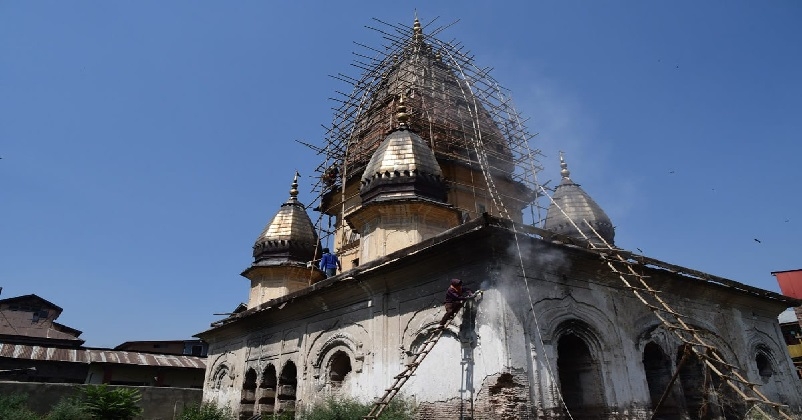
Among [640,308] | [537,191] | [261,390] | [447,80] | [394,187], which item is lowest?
[261,390]

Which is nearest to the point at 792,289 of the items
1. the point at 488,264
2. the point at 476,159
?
the point at 476,159

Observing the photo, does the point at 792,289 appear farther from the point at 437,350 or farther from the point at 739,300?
the point at 437,350

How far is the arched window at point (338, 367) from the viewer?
39.4 ft

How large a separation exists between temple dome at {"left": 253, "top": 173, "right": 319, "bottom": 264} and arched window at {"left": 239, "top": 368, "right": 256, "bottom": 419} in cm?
440

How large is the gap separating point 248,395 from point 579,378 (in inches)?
376

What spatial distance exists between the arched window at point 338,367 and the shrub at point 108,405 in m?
6.40

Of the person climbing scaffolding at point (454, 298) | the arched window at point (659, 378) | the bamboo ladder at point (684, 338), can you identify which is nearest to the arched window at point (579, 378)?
the bamboo ladder at point (684, 338)

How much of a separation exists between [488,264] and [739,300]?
865 cm

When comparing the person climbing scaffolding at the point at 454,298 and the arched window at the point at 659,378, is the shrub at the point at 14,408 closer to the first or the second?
the person climbing scaffolding at the point at 454,298

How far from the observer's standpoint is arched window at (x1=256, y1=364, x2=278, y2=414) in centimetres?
1419

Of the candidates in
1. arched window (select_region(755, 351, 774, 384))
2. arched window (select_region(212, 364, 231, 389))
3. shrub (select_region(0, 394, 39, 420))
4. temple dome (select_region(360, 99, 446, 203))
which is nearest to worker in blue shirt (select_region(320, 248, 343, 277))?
temple dome (select_region(360, 99, 446, 203))

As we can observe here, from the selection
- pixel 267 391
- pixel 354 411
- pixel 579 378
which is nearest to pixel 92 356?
pixel 267 391

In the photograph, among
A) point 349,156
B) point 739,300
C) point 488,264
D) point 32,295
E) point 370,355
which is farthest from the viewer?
point 32,295

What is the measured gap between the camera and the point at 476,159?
1777 centimetres
